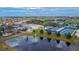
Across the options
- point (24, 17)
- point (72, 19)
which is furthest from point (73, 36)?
point (24, 17)

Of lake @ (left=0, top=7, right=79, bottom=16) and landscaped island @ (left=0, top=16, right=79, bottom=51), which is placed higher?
lake @ (left=0, top=7, right=79, bottom=16)

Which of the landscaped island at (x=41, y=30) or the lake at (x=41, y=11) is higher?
the lake at (x=41, y=11)

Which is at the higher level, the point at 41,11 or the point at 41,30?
the point at 41,11

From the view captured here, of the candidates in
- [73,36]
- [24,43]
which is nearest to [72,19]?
[73,36]
